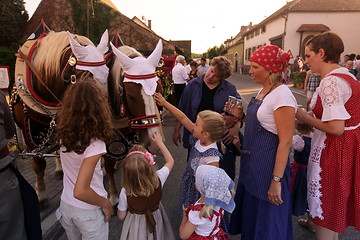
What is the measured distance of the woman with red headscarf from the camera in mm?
1811

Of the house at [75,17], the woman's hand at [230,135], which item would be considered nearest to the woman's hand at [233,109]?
the woman's hand at [230,135]

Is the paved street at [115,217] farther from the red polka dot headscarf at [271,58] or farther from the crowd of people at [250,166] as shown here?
the red polka dot headscarf at [271,58]

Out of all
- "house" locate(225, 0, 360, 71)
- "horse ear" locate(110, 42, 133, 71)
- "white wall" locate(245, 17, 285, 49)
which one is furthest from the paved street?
"white wall" locate(245, 17, 285, 49)

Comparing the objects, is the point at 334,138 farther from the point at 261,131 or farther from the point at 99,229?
the point at 99,229

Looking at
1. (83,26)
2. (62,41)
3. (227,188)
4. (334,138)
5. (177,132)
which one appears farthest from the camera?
(83,26)

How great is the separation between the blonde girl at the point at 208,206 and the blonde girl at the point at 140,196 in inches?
11.2

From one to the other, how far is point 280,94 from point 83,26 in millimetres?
15526

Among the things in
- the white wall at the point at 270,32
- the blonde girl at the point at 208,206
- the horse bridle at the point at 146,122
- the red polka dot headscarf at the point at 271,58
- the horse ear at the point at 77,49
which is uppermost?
the white wall at the point at 270,32

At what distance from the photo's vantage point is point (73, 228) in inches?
75.2

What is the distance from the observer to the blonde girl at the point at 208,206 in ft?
5.65

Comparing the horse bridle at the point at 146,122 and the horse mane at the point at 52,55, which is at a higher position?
the horse mane at the point at 52,55

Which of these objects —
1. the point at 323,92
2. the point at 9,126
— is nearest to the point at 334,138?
the point at 323,92

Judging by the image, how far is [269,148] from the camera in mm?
1963

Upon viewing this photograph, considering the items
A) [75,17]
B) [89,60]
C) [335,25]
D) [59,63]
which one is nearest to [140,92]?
[89,60]
